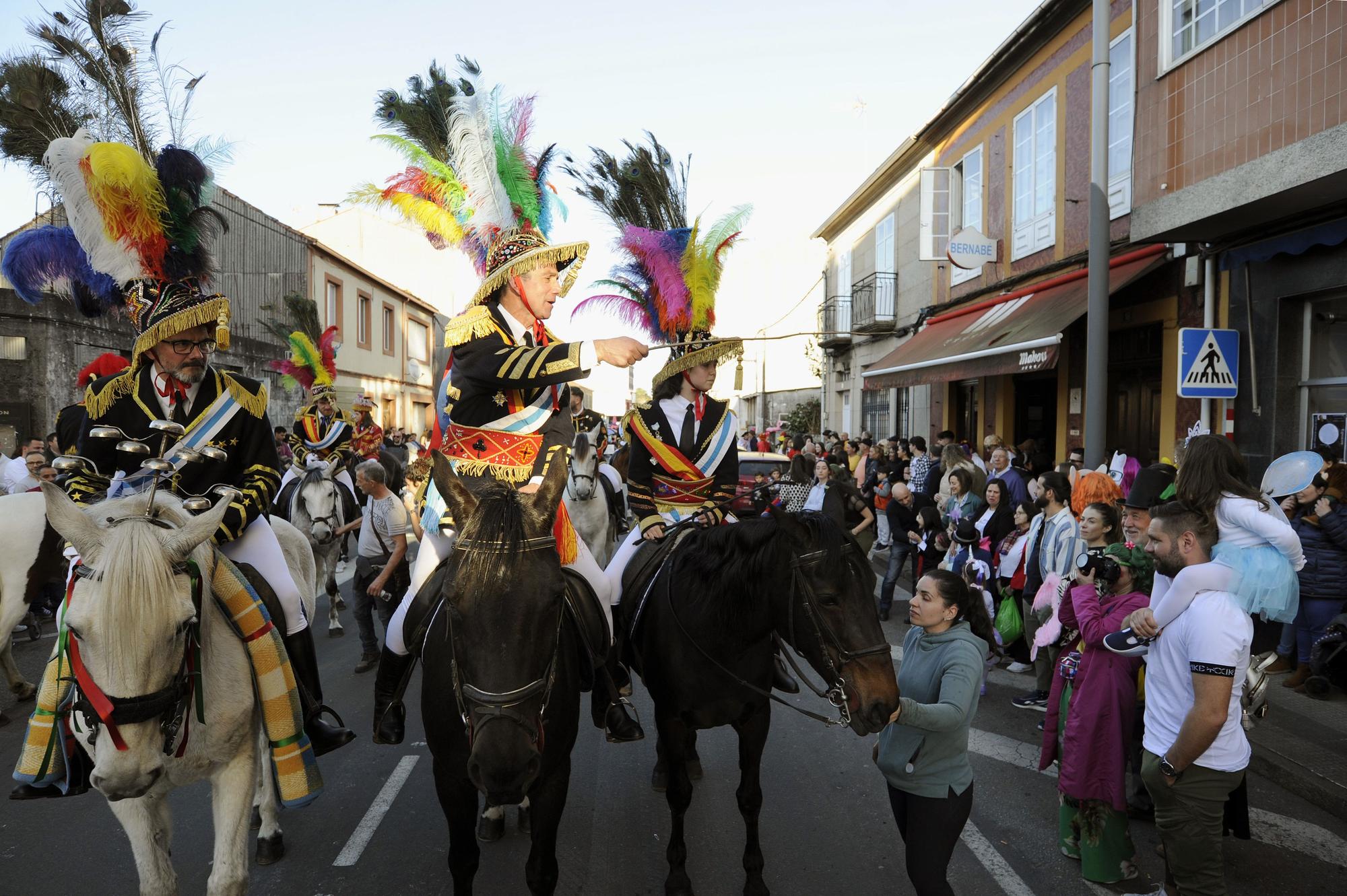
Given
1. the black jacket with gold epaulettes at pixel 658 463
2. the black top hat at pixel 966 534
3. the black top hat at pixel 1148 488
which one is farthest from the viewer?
the black top hat at pixel 966 534

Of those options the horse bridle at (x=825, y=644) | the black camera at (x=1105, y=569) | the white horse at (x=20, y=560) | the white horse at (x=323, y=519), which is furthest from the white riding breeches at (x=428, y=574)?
the white horse at (x=323, y=519)

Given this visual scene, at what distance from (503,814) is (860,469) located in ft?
35.3

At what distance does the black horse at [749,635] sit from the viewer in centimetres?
295

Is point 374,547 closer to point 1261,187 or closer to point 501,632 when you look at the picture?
point 501,632

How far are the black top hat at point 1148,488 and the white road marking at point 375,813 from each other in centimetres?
509

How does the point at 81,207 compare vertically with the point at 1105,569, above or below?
above

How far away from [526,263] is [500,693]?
6.43 feet

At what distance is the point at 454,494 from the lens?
2.70 meters

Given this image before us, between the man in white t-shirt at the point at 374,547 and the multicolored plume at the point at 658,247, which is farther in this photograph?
the man in white t-shirt at the point at 374,547

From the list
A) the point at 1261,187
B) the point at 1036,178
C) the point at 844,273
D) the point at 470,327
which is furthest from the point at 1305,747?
the point at 844,273

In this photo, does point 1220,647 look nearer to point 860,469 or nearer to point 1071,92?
point 860,469

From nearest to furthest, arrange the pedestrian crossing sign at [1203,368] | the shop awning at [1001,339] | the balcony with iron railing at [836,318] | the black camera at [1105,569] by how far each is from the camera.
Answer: the black camera at [1105,569] < the pedestrian crossing sign at [1203,368] < the shop awning at [1001,339] < the balcony with iron railing at [836,318]

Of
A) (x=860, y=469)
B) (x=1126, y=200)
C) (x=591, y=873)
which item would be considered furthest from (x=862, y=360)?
(x=591, y=873)

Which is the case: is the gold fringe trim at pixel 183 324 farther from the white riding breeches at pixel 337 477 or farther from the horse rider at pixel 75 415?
the white riding breeches at pixel 337 477
